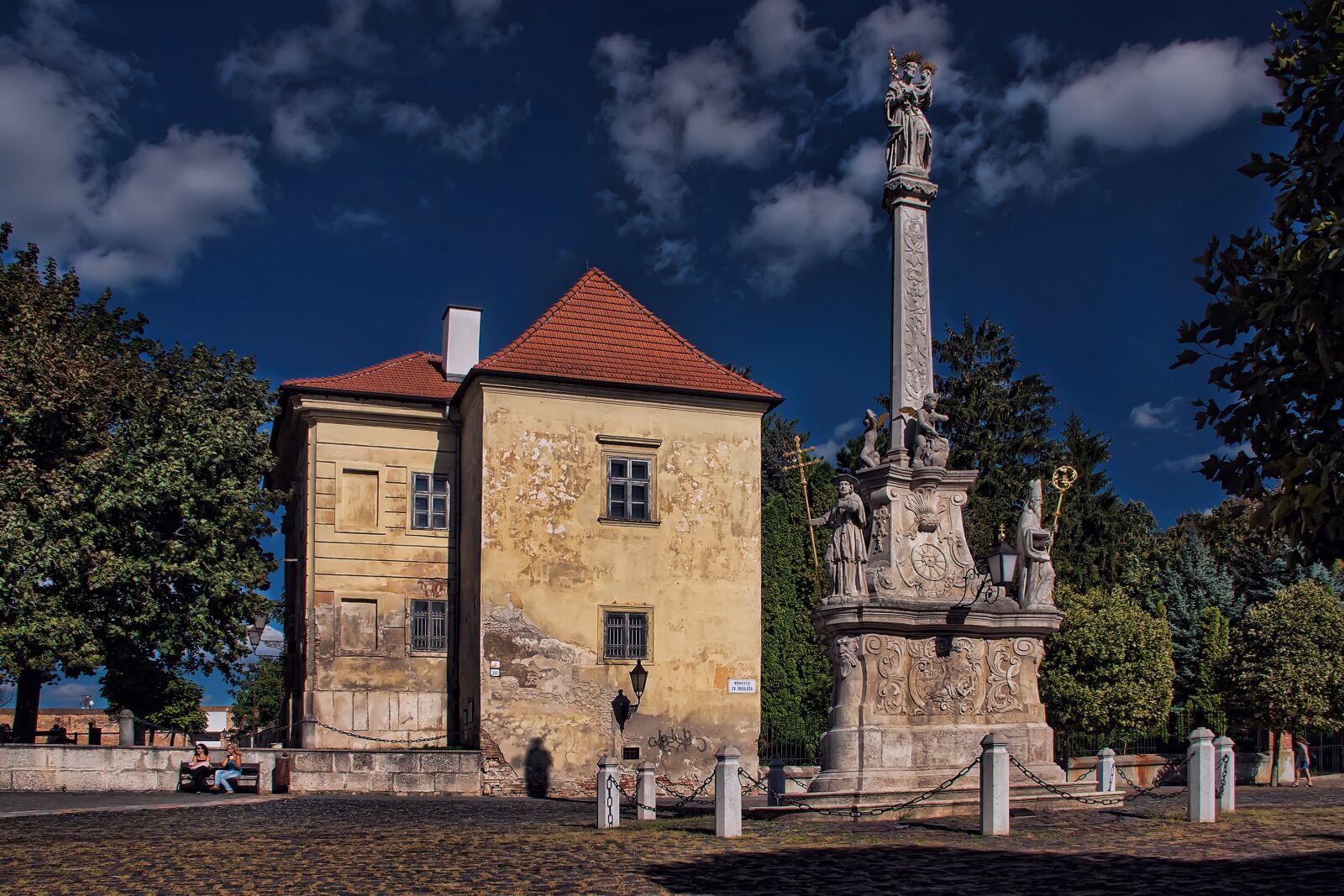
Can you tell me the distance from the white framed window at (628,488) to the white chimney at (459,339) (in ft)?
18.2

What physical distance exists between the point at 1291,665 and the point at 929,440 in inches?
608

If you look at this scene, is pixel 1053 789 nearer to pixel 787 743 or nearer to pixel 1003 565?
pixel 1003 565

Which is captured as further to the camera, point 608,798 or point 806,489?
point 806,489

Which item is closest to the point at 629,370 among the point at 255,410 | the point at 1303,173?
the point at 255,410

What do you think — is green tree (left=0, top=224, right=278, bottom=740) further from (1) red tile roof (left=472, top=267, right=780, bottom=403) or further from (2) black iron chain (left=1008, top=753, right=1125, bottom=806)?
(2) black iron chain (left=1008, top=753, right=1125, bottom=806)

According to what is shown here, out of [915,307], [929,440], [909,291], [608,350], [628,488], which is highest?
[608,350]

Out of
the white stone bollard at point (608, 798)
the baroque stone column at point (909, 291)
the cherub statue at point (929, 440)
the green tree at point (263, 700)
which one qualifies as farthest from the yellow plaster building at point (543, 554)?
the green tree at point (263, 700)

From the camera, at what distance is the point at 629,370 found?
30031 mm

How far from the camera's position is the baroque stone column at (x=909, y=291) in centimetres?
1908

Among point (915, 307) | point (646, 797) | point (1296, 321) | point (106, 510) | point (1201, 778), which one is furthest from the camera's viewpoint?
point (106, 510)

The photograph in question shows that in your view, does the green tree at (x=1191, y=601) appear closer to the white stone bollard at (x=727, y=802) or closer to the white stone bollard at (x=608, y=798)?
the white stone bollard at (x=608, y=798)

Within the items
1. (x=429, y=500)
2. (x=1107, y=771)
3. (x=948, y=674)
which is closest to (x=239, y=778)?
(x=429, y=500)

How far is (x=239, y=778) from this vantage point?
24641mm

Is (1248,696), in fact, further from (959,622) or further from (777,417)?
(777,417)
